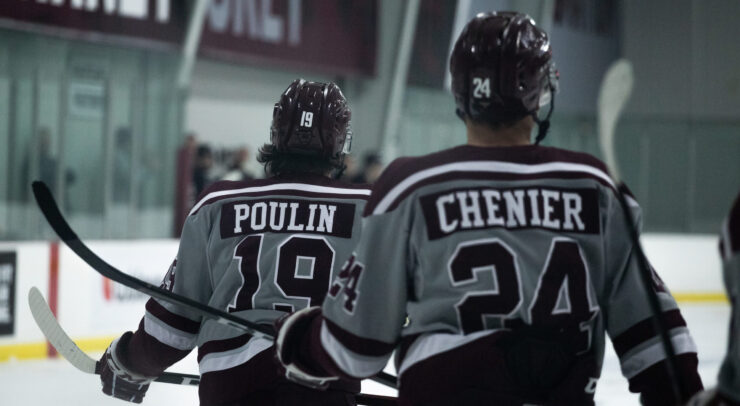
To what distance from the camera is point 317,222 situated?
75.7 inches

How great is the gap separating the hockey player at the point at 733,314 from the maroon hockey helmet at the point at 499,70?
0.35 meters

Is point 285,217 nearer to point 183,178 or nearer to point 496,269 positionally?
point 496,269

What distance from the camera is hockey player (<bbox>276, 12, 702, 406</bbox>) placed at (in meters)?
1.37

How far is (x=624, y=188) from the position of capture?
1.46 meters

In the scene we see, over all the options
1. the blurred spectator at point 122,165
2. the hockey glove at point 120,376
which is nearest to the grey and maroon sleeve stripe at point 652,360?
the hockey glove at point 120,376

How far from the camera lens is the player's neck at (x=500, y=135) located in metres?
1.45

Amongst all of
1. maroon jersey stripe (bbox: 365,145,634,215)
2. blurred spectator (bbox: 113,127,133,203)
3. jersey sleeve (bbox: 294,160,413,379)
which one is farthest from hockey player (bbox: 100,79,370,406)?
blurred spectator (bbox: 113,127,133,203)

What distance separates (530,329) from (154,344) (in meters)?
0.90

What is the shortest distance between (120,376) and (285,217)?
0.52 m

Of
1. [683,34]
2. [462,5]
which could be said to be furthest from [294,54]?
[683,34]

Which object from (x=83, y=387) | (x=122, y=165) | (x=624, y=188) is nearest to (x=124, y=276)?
(x=624, y=188)

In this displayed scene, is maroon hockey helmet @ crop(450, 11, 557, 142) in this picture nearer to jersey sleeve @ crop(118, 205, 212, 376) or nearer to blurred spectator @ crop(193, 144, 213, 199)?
jersey sleeve @ crop(118, 205, 212, 376)

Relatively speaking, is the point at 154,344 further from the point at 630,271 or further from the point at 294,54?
the point at 294,54

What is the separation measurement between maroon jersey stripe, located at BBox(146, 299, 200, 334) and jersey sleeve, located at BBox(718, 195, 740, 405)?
1070 mm
